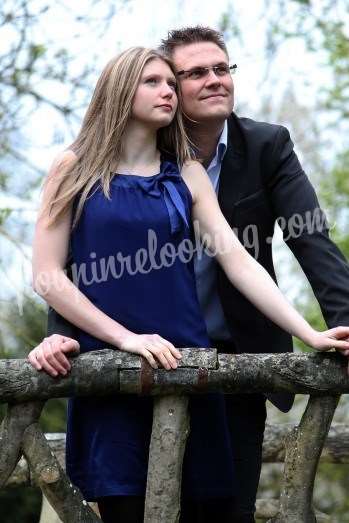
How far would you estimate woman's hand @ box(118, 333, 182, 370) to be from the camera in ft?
8.82

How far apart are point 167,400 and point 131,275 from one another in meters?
0.36

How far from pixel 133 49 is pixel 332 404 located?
3.74ft

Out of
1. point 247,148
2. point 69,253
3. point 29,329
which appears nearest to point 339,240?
point 29,329

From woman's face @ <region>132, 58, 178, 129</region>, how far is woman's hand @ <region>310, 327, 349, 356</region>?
30.0 inches

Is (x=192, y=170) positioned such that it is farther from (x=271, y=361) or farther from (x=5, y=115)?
(x=5, y=115)

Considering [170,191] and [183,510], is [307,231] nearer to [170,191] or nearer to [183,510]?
[170,191]

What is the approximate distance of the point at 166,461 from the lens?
2.69 m

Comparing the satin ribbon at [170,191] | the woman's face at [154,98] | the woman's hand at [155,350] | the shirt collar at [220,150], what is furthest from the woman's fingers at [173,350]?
the shirt collar at [220,150]

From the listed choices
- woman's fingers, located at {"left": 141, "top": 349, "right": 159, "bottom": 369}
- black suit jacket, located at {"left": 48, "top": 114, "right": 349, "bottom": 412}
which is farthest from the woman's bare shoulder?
woman's fingers, located at {"left": 141, "top": 349, "right": 159, "bottom": 369}

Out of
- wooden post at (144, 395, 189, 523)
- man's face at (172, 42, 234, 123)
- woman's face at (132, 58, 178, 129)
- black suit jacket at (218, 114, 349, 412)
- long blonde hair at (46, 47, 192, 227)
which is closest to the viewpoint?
wooden post at (144, 395, 189, 523)

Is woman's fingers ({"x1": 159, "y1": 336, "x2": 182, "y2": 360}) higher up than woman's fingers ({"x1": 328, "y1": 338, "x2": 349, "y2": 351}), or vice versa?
woman's fingers ({"x1": 328, "y1": 338, "x2": 349, "y2": 351})

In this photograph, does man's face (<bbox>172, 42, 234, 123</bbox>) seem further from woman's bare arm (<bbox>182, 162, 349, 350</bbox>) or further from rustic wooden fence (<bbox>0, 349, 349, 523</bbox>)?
rustic wooden fence (<bbox>0, 349, 349, 523</bbox>)

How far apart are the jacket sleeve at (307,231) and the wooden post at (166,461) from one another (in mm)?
575

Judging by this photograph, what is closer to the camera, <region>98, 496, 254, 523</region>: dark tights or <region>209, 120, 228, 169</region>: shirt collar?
<region>98, 496, 254, 523</region>: dark tights
